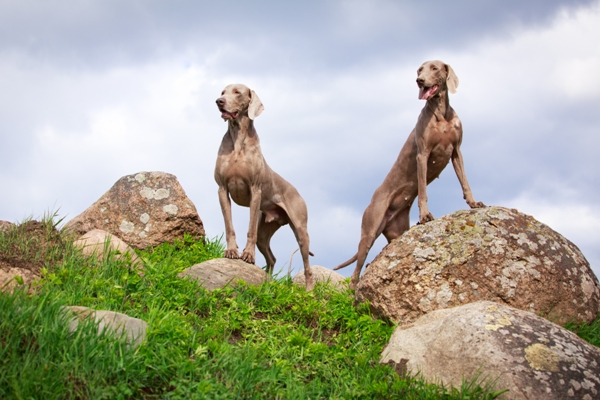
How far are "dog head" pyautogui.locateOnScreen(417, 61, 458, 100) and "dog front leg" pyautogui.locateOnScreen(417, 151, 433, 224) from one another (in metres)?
0.79

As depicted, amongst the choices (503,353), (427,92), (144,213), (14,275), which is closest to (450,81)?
(427,92)

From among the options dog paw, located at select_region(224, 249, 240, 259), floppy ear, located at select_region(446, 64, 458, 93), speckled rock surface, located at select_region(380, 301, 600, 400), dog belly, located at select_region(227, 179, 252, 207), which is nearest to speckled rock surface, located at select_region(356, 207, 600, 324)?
speckled rock surface, located at select_region(380, 301, 600, 400)

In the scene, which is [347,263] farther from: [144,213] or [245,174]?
[144,213]

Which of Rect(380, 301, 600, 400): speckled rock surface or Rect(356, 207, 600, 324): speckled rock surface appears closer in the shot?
Rect(380, 301, 600, 400): speckled rock surface

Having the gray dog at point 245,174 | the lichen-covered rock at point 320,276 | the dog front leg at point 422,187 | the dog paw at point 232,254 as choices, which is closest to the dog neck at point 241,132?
the gray dog at point 245,174

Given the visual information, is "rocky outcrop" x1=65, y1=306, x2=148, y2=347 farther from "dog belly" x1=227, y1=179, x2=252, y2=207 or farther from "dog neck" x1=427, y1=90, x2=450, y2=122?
"dog neck" x1=427, y1=90, x2=450, y2=122

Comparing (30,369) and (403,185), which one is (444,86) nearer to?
(403,185)

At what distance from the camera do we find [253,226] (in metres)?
8.73

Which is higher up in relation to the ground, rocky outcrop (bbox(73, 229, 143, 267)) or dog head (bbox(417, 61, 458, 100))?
dog head (bbox(417, 61, 458, 100))

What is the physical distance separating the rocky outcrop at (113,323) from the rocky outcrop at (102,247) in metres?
1.88

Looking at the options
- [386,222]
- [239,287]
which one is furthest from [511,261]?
[239,287]

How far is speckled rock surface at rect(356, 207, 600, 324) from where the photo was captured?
6.68 m

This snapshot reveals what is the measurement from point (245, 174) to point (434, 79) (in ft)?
9.62

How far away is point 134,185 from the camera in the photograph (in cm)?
1041
